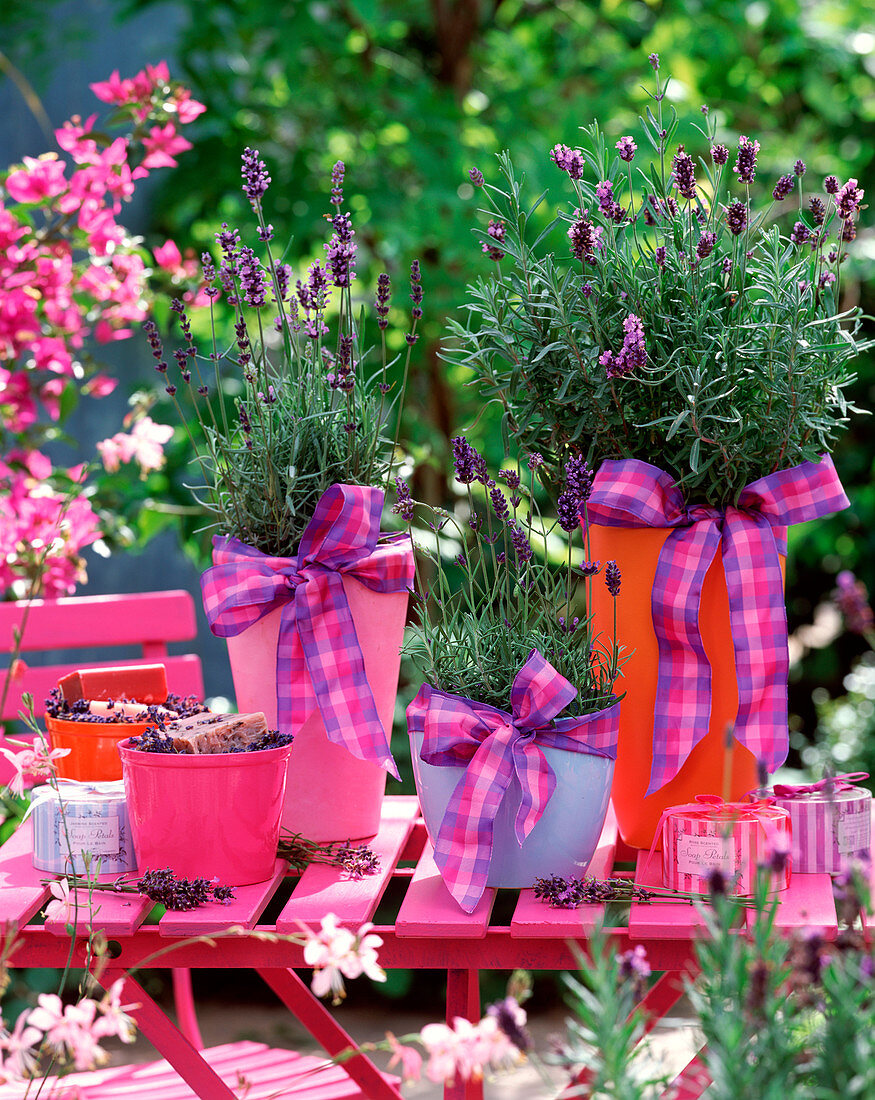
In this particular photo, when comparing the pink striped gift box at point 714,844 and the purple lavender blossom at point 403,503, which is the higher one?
the purple lavender blossom at point 403,503

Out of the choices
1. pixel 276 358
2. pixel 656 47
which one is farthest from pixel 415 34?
pixel 276 358

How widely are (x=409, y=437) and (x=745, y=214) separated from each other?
1866 millimetres

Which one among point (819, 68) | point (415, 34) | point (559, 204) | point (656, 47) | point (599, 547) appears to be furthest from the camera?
point (415, 34)

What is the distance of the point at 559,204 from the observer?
267cm

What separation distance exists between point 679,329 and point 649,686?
34cm

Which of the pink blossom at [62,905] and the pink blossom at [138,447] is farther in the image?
the pink blossom at [138,447]

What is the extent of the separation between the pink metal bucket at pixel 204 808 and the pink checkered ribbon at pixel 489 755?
0.15 meters

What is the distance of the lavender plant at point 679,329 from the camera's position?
108 cm

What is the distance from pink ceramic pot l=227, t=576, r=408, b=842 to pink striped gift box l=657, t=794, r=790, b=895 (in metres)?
0.32

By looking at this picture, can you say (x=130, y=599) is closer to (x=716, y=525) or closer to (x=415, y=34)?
(x=716, y=525)

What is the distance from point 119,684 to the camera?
1.34 metres

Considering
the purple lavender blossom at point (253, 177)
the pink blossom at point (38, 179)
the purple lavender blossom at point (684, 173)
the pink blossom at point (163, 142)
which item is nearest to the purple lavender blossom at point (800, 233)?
the purple lavender blossom at point (684, 173)

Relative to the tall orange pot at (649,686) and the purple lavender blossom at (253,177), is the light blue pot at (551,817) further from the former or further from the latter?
the purple lavender blossom at (253,177)

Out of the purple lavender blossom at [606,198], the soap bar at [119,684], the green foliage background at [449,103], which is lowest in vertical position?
the soap bar at [119,684]
